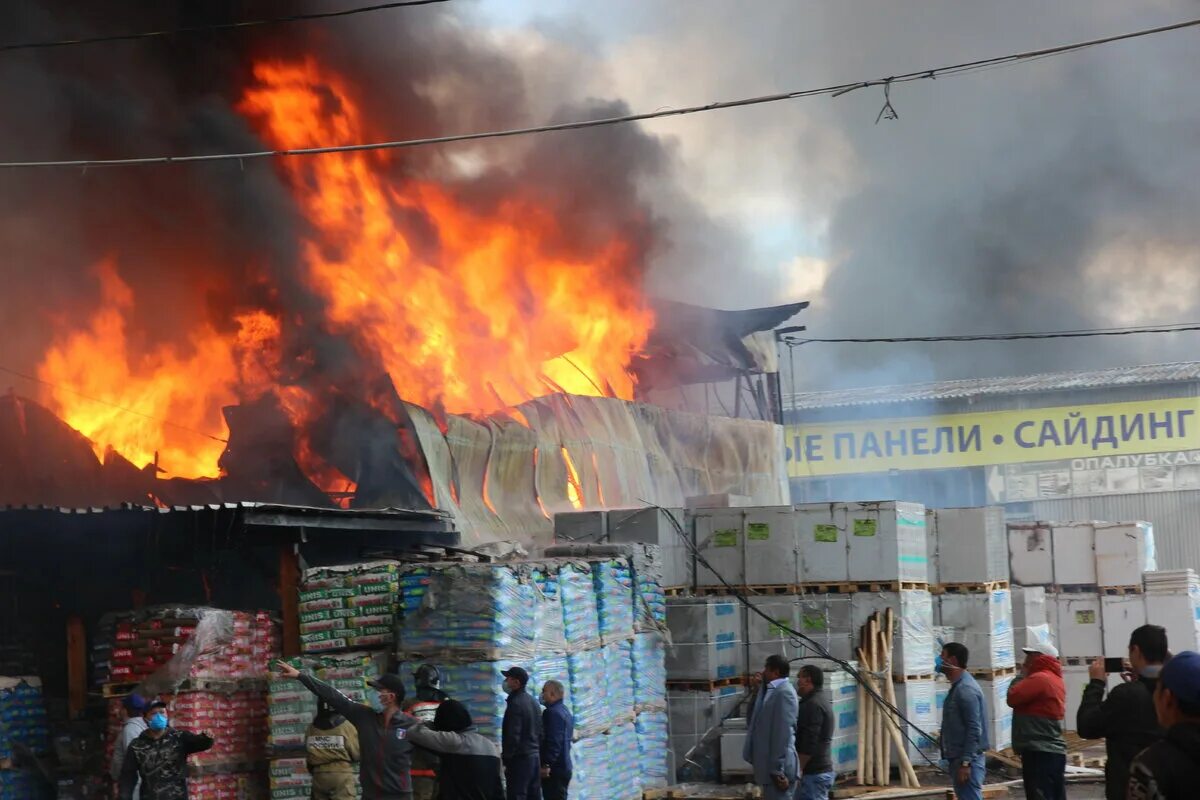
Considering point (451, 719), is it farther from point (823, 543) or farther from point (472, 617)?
point (823, 543)

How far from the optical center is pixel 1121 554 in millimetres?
19109

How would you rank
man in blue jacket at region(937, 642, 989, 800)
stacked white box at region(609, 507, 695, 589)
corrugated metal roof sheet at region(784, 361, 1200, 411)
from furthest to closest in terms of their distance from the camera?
corrugated metal roof sheet at region(784, 361, 1200, 411)
stacked white box at region(609, 507, 695, 589)
man in blue jacket at region(937, 642, 989, 800)

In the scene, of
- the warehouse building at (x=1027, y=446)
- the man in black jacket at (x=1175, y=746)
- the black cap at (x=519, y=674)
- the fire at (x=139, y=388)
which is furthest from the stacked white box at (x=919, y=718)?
the warehouse building at (x=1027, y=446)

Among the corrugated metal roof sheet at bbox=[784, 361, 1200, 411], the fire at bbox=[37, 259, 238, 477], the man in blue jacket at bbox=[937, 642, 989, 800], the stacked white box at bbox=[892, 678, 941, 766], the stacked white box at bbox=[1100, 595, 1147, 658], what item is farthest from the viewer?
the corrugated metal roof sheet at bbox=[784, 361, 1200, 411]

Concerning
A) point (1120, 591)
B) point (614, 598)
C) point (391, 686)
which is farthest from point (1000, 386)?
point (391, 686)

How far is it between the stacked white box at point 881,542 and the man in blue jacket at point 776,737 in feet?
17.5

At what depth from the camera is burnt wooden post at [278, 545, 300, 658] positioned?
13102mm

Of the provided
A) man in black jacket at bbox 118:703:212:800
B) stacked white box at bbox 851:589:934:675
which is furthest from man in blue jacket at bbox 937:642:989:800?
man in black jacket at bbox 118:703:212:800

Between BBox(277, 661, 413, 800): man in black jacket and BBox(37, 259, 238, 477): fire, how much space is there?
550 inches

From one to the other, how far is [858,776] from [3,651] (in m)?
9.41

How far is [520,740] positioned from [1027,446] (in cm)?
3284

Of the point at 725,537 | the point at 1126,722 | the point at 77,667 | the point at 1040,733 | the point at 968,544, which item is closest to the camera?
the point at 1126,722

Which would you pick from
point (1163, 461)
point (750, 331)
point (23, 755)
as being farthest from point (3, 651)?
point (1163, 461)

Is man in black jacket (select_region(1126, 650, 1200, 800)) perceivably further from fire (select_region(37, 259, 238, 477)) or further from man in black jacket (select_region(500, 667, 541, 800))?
fire (select_region(37, 259, 238, 477))
